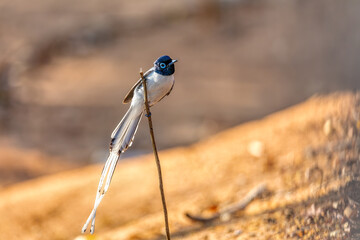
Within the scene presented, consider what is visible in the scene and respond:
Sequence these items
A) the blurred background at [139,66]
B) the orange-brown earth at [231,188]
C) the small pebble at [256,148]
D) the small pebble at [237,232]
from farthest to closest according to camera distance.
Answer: the blurred background at [139,66]
the small pebble at [256,148]
the small pebble at [237,232]
the orange-brown earth at [231,188]

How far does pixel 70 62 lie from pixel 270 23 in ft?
12.8

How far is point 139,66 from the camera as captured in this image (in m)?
8.76

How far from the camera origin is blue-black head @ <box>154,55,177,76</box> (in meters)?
2.52

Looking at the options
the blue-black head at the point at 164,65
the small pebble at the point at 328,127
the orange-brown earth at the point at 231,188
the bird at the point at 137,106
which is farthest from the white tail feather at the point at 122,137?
the small pebble at the point at 328,127

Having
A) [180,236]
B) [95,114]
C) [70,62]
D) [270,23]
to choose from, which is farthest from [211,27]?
[180,236]

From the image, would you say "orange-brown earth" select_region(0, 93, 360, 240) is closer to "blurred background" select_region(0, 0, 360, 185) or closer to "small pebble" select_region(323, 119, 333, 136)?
"small pebble" select_region(323, 119, 333, 136)

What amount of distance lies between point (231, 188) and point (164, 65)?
2173 mm

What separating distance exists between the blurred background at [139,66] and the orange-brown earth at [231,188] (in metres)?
0.59

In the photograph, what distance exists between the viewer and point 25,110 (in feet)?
26.0

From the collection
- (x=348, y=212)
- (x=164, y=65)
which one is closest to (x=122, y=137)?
(x=164, y=65)

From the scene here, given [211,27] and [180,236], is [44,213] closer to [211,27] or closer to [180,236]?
[180,236]

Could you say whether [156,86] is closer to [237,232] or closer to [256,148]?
[237,232]

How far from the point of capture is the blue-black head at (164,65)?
8.25 ft

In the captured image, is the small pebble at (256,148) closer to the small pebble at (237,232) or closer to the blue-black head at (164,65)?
the small pebble at (237,232)
